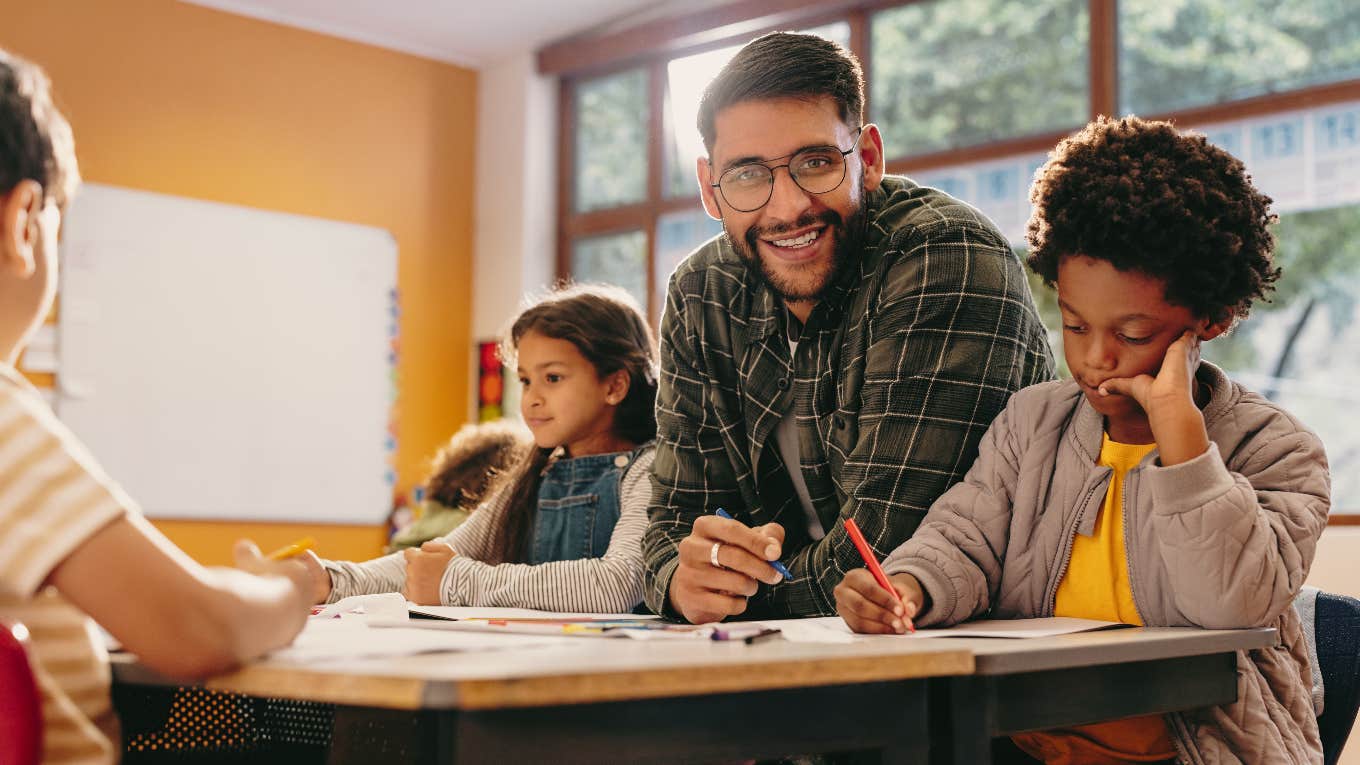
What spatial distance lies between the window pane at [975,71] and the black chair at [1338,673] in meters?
3.59

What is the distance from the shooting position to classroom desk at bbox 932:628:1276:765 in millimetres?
1012

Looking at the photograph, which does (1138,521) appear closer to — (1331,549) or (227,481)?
(1331,549)

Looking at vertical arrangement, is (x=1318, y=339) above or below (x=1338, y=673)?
above

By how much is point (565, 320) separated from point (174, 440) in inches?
136

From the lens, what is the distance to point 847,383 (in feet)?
5.73

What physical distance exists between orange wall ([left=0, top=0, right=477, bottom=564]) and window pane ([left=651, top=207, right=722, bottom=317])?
41.1 inches

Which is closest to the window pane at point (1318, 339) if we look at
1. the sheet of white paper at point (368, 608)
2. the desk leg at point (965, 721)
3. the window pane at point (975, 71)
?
the window pane at point (975, 71)

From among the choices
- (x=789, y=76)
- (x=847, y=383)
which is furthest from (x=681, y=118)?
(x=847, y=383)

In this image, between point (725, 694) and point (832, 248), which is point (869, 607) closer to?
point (725, 694)

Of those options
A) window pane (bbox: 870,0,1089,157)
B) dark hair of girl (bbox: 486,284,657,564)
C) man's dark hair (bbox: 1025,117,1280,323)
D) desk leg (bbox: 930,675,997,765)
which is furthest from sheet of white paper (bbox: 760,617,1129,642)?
window pane (bbox: 870,0,1089,157)

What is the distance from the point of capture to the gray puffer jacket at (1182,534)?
1.26 metres

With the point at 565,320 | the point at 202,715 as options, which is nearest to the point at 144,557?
the point at 202,715

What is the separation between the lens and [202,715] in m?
1.31

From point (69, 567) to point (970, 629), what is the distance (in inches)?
31.6
